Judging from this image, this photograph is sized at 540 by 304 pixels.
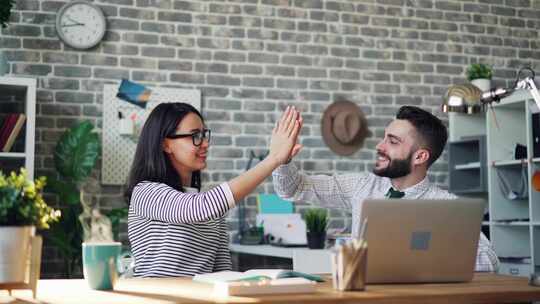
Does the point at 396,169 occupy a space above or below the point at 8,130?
below

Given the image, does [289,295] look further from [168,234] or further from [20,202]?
[168,234]

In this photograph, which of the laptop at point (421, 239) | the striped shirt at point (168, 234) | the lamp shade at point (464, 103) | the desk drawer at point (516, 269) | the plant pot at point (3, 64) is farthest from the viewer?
the desk drawer at point (516, 269)

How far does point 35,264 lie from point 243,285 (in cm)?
48

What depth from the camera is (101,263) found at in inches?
75.0

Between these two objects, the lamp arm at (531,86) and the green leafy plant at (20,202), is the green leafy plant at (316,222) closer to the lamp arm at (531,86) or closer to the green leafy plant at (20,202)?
the lamp arm at (531,86)

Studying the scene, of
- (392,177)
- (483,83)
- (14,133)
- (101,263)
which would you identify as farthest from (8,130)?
(483,83)

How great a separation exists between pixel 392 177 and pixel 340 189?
24 cm

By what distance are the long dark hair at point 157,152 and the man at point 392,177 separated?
50 cm

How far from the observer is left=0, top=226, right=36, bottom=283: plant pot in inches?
66.6

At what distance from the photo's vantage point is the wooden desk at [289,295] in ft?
5.61

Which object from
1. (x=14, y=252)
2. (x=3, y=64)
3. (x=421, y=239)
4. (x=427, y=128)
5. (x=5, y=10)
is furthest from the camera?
(x=3, y=64)

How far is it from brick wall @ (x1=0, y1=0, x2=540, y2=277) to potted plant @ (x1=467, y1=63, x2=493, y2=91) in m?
0.21

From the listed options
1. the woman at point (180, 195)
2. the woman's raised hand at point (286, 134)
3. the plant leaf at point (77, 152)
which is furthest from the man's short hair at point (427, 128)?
the plant leaf at point (77, 152)

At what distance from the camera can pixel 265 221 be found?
5.00 metres
